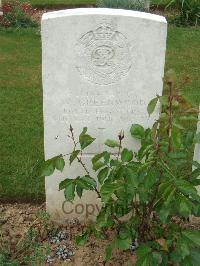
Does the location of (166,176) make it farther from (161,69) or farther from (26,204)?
(26,204)

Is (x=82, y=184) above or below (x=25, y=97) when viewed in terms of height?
below

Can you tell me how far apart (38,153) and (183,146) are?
2059 mm

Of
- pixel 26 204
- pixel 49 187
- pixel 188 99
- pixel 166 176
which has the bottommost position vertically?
pixel 26 204

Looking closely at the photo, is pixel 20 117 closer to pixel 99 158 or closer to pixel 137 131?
pixel 137 131

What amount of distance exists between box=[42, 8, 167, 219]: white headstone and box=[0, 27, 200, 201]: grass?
0.42m

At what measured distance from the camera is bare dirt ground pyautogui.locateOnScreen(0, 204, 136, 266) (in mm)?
3438

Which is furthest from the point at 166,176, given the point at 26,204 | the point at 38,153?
the point at 38,153

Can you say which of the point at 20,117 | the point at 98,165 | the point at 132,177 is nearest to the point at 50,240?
the point at 98,165

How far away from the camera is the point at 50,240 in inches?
143

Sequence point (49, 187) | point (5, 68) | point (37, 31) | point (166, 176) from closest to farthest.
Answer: point (166, 176) < point (49, 187) < point (5, 68) < point (37, 31)

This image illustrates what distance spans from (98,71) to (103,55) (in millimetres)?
112

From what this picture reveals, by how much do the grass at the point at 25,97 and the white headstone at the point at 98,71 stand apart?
16.4 inches

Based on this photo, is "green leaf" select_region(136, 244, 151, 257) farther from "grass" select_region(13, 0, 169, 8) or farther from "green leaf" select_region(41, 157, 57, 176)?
"grass" select_region(13, 0, 169, 8)

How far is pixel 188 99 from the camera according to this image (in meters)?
2.62
